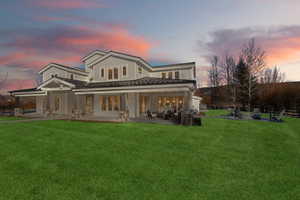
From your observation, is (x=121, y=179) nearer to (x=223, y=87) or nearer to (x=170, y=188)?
(x=170, y=188)

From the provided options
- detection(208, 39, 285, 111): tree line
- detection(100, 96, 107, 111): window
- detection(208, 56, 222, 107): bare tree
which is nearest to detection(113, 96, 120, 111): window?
detection(100, 96, 107, 111): window

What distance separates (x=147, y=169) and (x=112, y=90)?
11.0 m

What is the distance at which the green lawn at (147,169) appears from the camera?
10.7 feet

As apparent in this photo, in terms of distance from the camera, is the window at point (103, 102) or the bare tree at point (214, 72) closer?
the window at point (103, 102)

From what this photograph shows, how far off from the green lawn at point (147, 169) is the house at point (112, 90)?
26.3ft

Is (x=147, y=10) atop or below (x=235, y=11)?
atop

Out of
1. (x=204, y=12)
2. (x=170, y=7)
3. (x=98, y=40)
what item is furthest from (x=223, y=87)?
(x=98, y=40)

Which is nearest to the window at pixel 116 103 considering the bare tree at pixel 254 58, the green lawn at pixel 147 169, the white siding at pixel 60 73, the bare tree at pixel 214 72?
the white siding at pixel 60 73

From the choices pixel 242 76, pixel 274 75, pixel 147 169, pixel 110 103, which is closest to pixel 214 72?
pixel 242 76

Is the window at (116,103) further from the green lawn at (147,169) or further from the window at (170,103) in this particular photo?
the green lawn at (147,169)

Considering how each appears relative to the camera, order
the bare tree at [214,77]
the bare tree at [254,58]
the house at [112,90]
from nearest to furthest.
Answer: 1. the house at [112,90]
2. the bare tree at [254,58]
3. the bare tree at [214,77]

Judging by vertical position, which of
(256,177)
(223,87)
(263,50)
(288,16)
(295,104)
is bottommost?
(256,177)

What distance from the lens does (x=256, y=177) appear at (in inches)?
157

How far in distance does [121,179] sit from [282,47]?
31.3 metres
